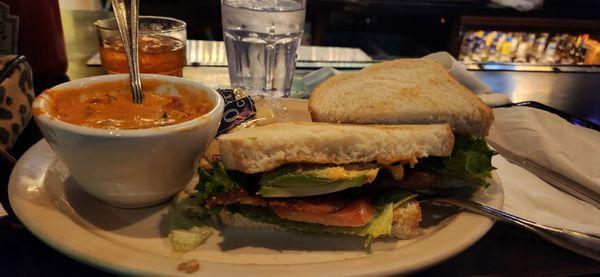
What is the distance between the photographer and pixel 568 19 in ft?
15.0

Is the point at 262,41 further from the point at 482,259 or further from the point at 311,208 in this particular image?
the point at 482,259

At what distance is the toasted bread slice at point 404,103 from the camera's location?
1202 millimetres

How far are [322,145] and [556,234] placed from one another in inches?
21.4

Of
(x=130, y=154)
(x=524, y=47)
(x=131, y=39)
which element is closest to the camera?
(x=130, y=154)

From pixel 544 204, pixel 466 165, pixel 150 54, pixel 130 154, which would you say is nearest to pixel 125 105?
pixel 130 154

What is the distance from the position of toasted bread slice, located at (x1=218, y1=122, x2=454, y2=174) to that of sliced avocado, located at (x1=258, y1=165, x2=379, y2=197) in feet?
0.07

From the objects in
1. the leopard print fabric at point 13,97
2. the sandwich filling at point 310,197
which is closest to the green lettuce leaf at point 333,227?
the sandwich filling at point 310,197

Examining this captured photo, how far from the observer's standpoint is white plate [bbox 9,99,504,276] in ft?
2.76

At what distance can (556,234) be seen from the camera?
3.43 ft

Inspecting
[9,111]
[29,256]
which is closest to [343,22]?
[9,111]

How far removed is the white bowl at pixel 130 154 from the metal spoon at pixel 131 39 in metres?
0.16

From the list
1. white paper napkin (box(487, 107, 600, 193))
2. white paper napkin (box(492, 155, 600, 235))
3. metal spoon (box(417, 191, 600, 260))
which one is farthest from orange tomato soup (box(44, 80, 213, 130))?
white paper napkin (box(487, 107, 600, 193))

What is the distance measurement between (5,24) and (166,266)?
133 centimetres

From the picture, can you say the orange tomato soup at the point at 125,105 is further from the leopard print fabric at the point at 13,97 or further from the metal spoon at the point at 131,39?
the leopard print fabric at the point at 13,97
